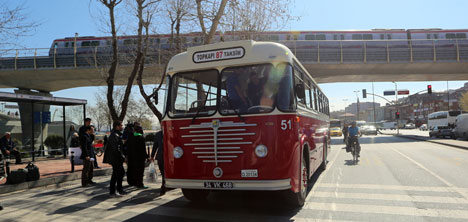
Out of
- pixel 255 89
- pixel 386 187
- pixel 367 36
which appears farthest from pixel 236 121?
pixel 367 36

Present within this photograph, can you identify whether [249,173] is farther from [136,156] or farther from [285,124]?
[136,156]

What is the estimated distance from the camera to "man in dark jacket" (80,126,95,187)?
9.45m

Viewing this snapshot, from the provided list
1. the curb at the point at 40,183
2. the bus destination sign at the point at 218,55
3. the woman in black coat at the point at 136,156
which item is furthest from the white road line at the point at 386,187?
the curb at the point at 40,183

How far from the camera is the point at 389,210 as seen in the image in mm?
5996

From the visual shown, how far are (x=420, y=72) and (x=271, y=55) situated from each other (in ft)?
100

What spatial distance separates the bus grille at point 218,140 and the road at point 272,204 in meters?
1.08

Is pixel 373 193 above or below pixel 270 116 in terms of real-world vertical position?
below

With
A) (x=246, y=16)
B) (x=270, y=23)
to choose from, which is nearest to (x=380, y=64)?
(x=270, y=23)

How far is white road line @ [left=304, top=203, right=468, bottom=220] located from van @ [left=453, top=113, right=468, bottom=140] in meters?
28.3

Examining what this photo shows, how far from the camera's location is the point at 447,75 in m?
33.3

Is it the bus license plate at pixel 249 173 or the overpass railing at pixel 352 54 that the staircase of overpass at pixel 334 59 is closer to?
the overpass railing at pixel 352 54

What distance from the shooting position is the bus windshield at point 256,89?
556cm

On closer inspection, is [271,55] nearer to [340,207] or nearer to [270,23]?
[340,207]

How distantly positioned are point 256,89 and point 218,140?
108 centimetres
